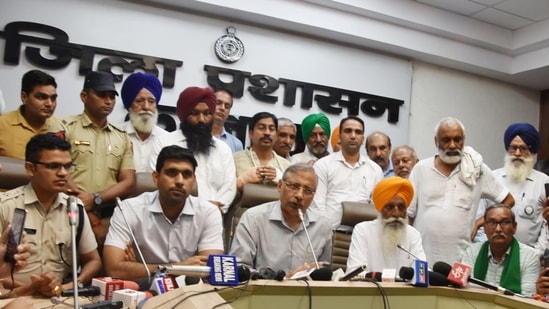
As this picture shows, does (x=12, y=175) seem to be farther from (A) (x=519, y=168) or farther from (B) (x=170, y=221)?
(A) (x=519, y=168)

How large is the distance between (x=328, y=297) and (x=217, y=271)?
18.6 inches

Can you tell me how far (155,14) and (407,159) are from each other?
2.73 metres

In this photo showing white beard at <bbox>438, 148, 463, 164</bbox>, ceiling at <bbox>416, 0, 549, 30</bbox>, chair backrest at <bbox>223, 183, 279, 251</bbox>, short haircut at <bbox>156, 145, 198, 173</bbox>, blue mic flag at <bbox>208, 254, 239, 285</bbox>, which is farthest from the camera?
ceiling at <bbox>416, 0, 549, 30</bbox>

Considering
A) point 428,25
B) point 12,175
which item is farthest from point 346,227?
point 428,25

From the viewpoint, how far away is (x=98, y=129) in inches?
120

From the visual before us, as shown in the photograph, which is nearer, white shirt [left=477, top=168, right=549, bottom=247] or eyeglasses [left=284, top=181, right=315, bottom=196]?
eyeglasses [left=284, top=181, right=315, bottom=196]

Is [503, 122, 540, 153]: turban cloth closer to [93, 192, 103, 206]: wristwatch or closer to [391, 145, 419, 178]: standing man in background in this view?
[391, 145, 419, 178]: standing man in background

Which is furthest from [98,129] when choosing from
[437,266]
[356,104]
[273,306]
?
[356,104]

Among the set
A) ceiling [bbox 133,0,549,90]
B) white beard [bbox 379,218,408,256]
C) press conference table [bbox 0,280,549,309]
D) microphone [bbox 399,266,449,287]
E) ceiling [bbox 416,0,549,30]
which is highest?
ceiling [bbox 416,0,549,30]

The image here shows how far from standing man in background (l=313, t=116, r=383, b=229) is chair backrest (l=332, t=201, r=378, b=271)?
0.21m

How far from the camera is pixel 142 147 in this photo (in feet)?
11.3

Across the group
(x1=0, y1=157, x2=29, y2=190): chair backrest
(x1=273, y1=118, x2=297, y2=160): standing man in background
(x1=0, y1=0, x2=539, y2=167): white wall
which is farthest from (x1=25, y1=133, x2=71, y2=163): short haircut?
(x1=0, y1=0, x2=539, y2=167): white wall

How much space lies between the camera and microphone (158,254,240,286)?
5.71 ft

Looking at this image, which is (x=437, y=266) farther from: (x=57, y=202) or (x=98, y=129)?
(x=98, y=129)
